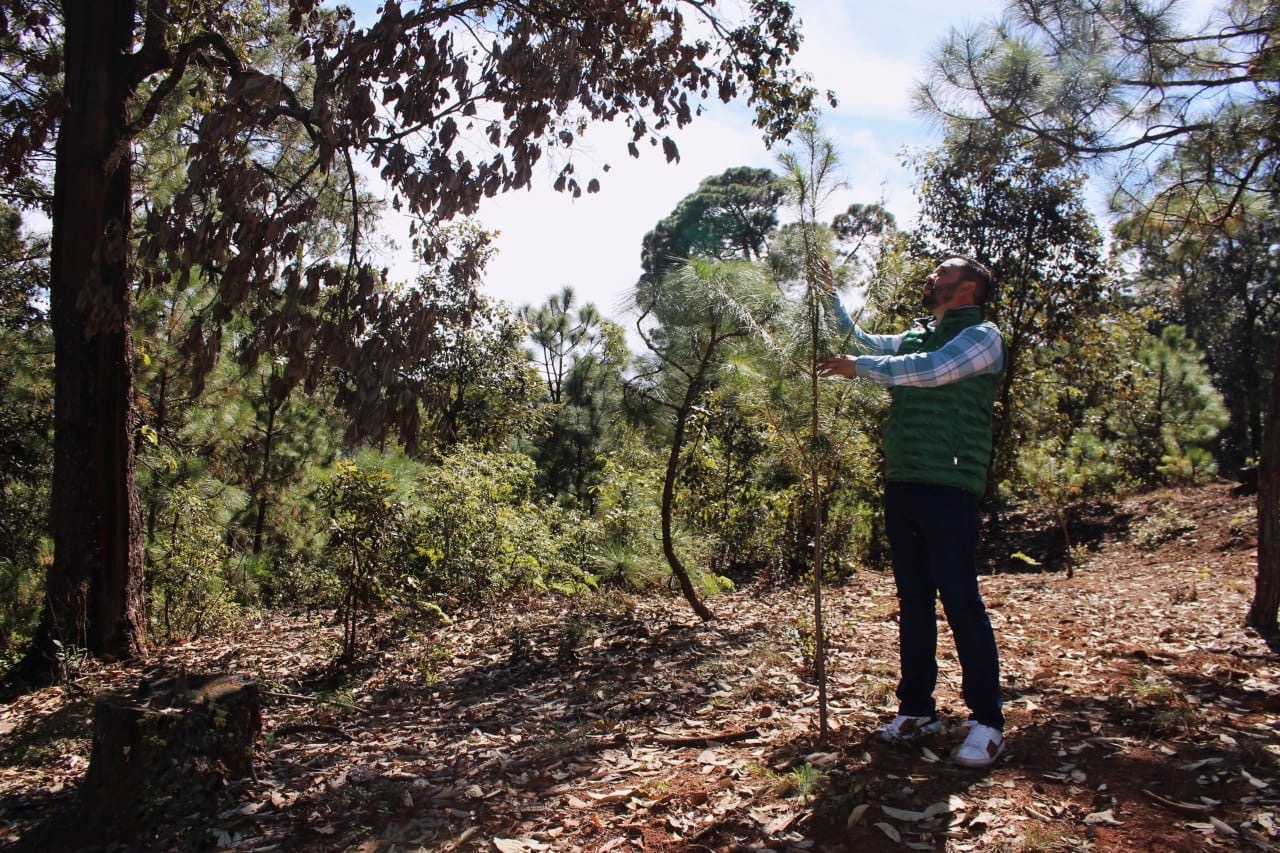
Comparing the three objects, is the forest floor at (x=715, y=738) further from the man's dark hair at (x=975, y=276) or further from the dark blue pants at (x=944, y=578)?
the man's dark hair at (x=975, y=276)

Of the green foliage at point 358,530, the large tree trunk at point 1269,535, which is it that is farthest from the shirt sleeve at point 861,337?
the green foliage at point 358,530

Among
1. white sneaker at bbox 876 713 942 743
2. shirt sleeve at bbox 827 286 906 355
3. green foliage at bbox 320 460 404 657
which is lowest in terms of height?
white sneaker at bbox 876 713 942 743

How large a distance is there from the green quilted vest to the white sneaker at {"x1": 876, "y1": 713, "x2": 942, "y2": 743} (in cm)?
91

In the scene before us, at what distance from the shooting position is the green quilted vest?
9.85ft

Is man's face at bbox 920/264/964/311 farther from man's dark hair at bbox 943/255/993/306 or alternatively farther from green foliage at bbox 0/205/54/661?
green foliage at bbox 0/205/54/661

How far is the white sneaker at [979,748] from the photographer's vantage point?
9.68 ft

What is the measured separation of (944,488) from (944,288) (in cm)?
77

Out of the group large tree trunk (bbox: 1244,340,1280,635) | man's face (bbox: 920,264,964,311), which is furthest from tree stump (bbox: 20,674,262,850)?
large tree trunk (bbox: 1244,340,1280,635)

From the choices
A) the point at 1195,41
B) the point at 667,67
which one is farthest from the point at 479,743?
the point at 1195,41

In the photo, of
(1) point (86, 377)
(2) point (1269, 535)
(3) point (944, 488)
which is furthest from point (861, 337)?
(1) point (86, 377)

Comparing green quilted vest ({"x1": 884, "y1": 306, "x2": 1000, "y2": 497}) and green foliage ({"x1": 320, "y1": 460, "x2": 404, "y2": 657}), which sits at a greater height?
green quilted vest ({"x1": 884, "y1": 306, "x2": 1000, "y2": 497})

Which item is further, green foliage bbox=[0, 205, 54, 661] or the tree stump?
green foliage bbox=[0, 205, 54, 661]

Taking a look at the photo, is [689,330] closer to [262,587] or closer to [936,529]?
[936,529]

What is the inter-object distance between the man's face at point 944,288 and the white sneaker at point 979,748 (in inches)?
60.9
